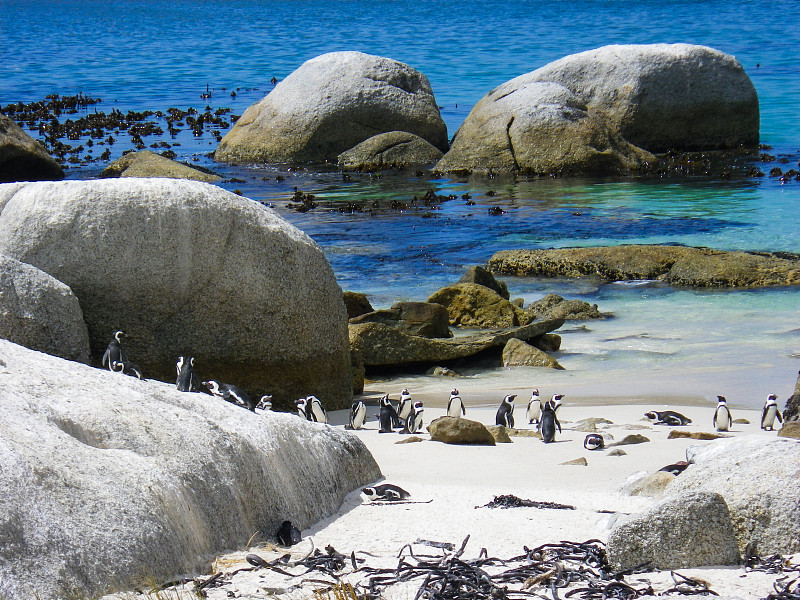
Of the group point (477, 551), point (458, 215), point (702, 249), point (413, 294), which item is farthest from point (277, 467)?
point (458, 215)

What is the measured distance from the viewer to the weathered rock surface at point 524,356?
1108cm

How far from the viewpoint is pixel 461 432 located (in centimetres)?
745

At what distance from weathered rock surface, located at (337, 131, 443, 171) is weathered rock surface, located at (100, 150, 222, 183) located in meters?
3.76

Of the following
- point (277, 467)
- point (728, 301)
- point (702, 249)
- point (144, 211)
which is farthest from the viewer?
point (702, 249)

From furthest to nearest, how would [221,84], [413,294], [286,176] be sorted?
[221,84]
[286,176]
[413,294]

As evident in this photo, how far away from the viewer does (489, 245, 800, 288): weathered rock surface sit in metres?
14.9

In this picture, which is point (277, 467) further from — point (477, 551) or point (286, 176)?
point (286, 176)

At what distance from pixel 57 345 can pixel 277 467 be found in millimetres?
3191

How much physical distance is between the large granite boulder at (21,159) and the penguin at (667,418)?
17319 mm

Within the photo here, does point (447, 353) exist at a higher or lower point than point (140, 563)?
lower

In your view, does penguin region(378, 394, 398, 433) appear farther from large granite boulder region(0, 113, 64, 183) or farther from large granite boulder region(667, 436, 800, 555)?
large granite boulder region(0, 113, 64, 183)

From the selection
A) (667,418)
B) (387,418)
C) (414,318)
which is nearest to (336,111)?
(414,318)

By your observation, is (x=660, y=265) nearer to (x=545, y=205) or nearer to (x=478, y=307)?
(x=478, y=307)

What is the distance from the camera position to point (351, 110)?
85.5 ft
